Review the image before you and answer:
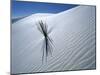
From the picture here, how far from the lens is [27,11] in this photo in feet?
7.14

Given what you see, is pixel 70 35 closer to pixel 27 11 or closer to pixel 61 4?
pixel 61 4

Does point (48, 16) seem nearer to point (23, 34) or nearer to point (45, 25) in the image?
point (45, 25)

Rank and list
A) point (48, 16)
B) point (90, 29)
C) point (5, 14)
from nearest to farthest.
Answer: point (5, 14) < point (48, 16) < point (90, 29)

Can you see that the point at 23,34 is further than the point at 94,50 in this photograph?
No

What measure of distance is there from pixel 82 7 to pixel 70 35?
33cm

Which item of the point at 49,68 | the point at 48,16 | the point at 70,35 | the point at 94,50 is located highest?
the point at 48,16

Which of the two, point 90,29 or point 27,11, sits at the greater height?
point 27,11

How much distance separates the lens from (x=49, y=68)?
2246mm

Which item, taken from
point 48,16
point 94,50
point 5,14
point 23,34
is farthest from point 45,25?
point 94,50

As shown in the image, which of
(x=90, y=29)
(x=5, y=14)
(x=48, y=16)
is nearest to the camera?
(x=5, y=14)

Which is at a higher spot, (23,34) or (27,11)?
(27,11)

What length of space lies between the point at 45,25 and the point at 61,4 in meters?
0.28

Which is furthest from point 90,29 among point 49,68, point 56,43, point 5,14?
point 5,14

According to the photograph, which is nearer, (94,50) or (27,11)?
(27,11)
